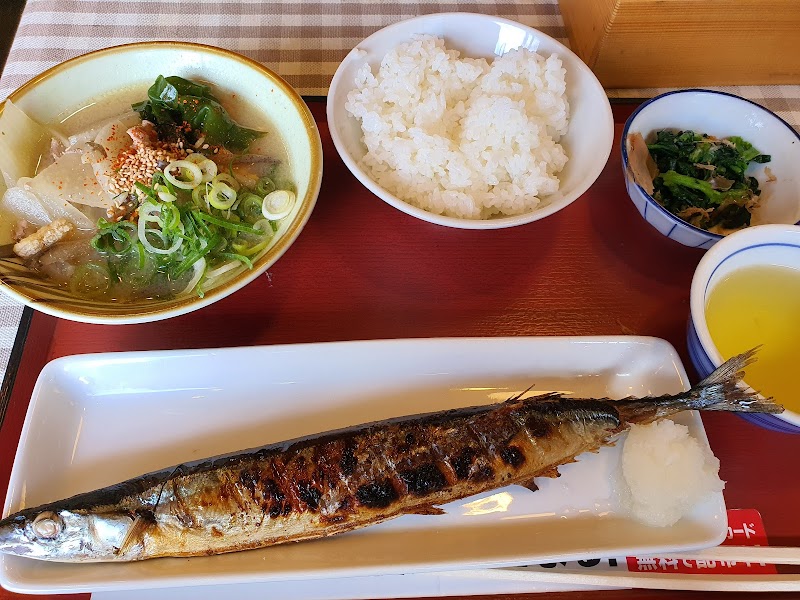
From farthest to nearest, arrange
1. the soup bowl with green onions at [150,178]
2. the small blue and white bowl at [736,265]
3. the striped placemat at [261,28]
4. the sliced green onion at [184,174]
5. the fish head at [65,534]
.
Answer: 1. the striped placemat at [261,28]
2. the sliced green onion at [184,174]
3. the soup bowl with green onions at [150,178]
4. the small blue and white bowl at [736,265]
5. the fish head at [65,534]

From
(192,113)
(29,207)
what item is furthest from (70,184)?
(192,113)

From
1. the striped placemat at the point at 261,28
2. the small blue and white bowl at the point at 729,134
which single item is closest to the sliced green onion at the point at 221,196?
the striped placemat at the point at 261,28

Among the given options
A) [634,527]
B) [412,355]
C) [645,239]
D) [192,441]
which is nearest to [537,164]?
[645,239]

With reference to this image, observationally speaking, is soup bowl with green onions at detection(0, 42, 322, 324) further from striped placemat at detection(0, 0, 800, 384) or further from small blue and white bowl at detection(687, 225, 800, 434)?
small blue and white bowl at detection(687, 225, 800, 434)

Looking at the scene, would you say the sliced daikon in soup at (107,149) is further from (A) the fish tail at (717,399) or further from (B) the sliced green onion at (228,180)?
(A) the fish tail at (717,399)

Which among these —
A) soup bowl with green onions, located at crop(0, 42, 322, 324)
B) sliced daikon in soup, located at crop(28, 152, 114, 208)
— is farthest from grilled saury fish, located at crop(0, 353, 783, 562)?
sliced daikon in soup, located at crop(28, 152, 114, 208)

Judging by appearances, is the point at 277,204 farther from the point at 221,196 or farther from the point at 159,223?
the point at 159,223

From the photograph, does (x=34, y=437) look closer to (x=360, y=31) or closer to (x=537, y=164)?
(x=537, y=164)
